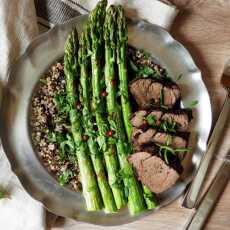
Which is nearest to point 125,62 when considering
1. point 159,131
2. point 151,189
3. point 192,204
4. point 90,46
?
point 90,46

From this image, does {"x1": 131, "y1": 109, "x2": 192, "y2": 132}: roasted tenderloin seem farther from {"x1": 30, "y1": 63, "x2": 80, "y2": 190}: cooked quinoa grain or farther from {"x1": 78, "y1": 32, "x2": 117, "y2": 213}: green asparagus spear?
{"x1": 30, "y1": 63, "x2": 80, "y2": 190}: cooked quinoa grain

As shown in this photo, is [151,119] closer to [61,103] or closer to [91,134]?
[91,134]

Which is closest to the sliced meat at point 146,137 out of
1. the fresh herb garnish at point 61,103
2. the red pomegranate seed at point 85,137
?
the red pomegranate seed at point 85,137

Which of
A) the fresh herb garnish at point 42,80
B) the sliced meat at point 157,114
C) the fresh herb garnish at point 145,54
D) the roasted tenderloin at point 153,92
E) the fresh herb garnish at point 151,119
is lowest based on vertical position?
the fresh herb garnish at point 42,80

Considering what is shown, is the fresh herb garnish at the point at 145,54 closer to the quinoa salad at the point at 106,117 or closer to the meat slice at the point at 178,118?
the quinoa salad at the point at 106,117

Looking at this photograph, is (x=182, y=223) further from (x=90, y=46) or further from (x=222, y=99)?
(x=90, y=46)

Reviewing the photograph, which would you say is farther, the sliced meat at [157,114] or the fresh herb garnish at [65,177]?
the fresh herb garnish at [65,177]

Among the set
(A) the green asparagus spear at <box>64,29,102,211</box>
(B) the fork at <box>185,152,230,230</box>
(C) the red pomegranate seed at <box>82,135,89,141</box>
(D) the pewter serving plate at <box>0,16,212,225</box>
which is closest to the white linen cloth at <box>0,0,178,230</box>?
(D) the pewter serving plate at <box>0,16,212,225</box>
